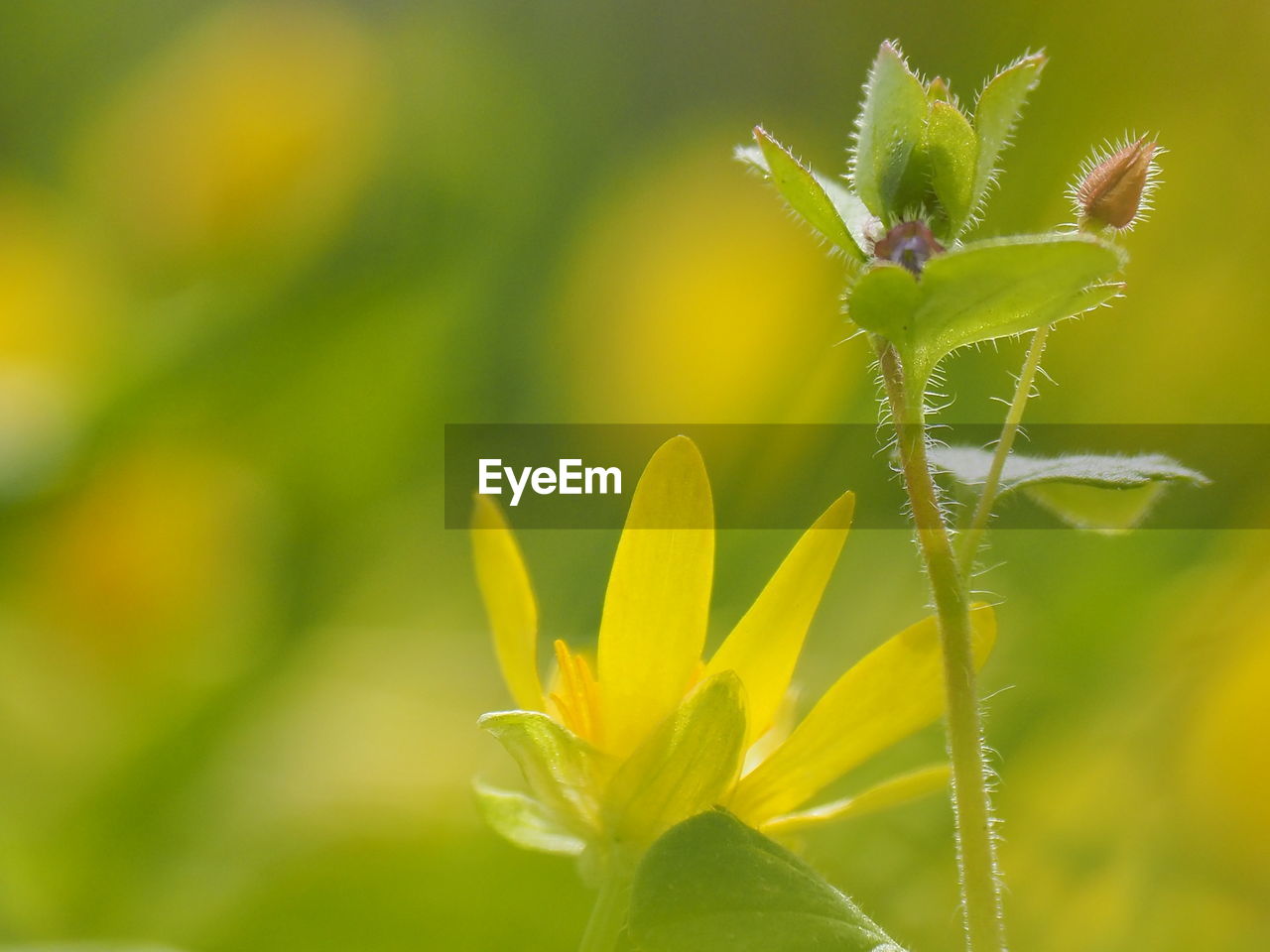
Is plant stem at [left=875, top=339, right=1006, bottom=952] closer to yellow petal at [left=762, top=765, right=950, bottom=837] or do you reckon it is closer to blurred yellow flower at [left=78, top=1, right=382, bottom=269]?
yellow petal at [left=762, top=765, right=950, bottom=837]

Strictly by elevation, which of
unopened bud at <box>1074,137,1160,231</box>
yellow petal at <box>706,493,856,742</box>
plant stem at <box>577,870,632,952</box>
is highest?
unopened bud at <box>1074,137,1160,231</box>

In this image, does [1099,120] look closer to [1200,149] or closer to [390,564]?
[1200,149]

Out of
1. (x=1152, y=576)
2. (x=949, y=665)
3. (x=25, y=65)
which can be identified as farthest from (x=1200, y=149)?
(x=25, y=65)

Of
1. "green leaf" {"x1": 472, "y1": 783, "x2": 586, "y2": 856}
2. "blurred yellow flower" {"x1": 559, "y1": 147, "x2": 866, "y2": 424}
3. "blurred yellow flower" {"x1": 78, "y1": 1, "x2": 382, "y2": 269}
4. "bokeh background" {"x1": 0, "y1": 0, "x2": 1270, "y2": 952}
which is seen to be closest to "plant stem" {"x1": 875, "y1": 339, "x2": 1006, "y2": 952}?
"green leaf" {"x1": 472, "y1": 783, "x2": 586, "y2": 856}

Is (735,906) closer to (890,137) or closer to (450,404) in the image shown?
(890,137)

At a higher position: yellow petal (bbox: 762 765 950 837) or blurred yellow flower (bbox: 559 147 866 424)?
blurred yellow flower (bbox: 559 147 866 424)

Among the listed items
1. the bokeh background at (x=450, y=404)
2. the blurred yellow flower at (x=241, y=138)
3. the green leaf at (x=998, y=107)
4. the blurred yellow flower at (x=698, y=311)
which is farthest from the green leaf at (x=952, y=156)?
the blurred yellow flower at (x=241, y=138)
